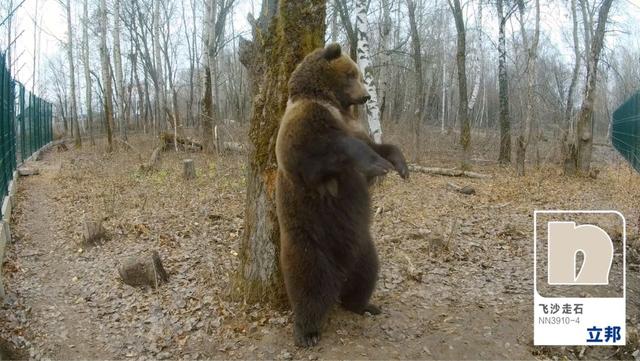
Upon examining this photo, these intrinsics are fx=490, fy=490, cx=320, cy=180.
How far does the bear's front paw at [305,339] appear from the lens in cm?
415

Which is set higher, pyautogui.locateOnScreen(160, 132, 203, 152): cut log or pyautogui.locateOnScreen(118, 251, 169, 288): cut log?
pyautogui.locateOnScreen(160, 132, 203, 152): cut log

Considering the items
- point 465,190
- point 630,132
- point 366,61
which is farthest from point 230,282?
point 630,132

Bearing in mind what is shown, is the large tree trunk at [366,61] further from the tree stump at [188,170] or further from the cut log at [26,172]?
the cut log at [26,172]

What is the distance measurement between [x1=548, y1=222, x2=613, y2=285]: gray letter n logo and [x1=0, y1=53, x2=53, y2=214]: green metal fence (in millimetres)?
9294

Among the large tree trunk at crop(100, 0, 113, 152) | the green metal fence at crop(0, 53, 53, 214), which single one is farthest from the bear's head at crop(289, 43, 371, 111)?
the large tree trunk at crop(100, 0, 113, 152)

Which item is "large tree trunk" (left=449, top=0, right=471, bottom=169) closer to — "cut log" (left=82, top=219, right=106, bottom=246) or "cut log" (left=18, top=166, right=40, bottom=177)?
"cut log" (left=82, top=219, right=106, bottom=246)

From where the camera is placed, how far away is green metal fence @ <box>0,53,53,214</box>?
10244 millimetres

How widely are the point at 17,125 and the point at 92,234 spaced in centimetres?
1059

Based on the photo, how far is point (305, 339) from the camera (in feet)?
13.6

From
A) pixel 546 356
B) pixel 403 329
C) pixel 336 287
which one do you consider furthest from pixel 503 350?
pixel 336 287

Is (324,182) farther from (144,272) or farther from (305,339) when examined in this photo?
(144,272)


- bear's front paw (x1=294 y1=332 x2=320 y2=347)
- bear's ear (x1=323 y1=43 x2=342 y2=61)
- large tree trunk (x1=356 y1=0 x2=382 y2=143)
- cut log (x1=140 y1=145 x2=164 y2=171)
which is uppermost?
large tree trunk (x1=356 y1=0 x2=382 y2=143)

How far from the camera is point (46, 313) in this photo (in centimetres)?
555

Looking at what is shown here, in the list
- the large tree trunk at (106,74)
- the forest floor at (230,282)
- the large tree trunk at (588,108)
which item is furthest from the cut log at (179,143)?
the large tree trunk at (588,108)
